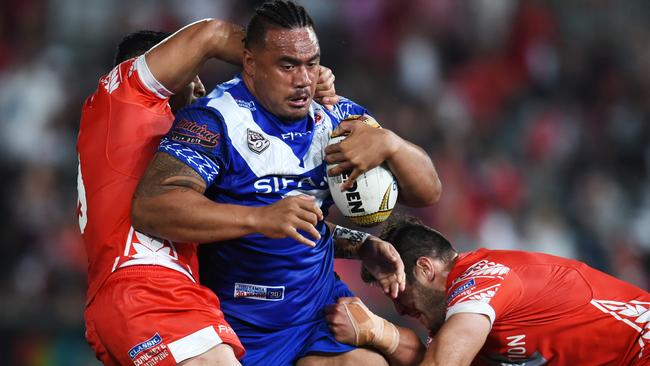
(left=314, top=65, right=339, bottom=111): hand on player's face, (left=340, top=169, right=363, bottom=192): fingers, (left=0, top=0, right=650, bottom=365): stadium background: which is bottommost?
(left=0, top=0, right=650, bottom=365): stadium background

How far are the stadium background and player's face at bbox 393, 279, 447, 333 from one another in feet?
12.8

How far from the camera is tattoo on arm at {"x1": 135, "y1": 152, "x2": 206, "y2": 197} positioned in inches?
173

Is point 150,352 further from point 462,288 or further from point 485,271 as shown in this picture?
point 485,271

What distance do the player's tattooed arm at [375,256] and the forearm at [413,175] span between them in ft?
1.46

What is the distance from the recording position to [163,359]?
4531mm

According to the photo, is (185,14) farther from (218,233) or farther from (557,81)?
(218,233)

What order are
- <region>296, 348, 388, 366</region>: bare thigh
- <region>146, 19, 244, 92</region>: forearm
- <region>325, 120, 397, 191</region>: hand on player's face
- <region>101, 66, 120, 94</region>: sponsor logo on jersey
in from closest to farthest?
<region>325, 120, 397, 191</region>: hand on player's face, <region>146, 19, 244, 92</region>: forearm, <region>101, 66, 120, 94</region>: sponsor logo on jersey, <region>296, 348, 388, 366</region>: bare thigh

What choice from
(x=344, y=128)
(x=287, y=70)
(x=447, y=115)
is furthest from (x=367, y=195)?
(x=447, y=115)

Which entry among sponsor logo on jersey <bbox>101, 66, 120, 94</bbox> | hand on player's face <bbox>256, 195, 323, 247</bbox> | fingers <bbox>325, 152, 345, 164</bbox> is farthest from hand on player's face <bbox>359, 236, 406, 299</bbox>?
sponsor logo on jersey <bbox>101, 66, 120, 94</bbox>

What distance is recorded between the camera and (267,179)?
479 cm

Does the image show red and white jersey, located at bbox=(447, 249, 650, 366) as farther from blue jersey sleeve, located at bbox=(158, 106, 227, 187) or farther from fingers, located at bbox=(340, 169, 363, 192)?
blue jersey sleeve, located at bbox=(158, 106, 227, 187)

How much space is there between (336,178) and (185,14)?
6775mm

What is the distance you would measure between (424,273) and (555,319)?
739mm

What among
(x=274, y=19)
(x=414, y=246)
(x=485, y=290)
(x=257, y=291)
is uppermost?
(x=274, y=19)
